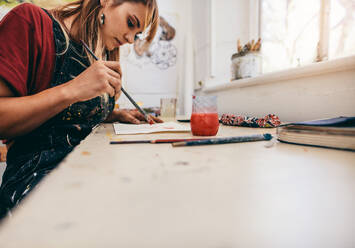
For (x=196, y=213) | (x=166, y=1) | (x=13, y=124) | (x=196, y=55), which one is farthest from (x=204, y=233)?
(x=166, y=1)

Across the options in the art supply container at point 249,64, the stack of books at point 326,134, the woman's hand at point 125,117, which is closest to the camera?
the stack of books at point 326,134

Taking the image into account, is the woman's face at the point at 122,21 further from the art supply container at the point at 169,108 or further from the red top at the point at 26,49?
the art supply container at the point at 169,108

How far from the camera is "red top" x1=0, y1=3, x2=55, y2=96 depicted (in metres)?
0.58

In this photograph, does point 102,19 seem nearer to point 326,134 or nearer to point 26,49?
point 26,49

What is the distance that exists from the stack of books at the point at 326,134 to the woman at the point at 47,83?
1.81 ft

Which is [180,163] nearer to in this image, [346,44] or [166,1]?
[346,44]

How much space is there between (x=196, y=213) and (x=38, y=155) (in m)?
0.64

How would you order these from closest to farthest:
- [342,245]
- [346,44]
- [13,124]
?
[342,245], [13,124], [346,44]

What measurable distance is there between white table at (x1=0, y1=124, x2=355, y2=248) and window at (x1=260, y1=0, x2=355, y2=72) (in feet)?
3.10

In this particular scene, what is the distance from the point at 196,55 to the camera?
7.61ft

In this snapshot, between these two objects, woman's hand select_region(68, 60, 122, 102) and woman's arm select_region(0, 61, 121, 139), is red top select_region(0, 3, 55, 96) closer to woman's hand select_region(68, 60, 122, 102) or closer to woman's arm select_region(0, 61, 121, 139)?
woman's arm select_region(0, 61, 121, 139)

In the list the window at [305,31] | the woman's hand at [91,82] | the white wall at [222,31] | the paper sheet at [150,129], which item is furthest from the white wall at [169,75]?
the woman's hand at [91,82]

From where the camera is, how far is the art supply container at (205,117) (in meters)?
0.59

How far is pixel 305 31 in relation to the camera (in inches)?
46.1
